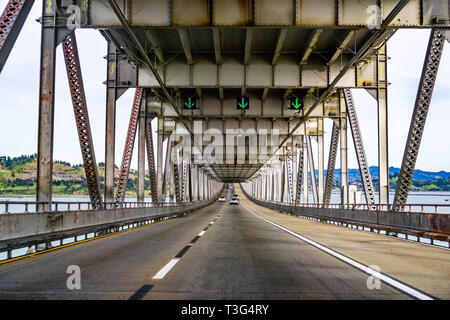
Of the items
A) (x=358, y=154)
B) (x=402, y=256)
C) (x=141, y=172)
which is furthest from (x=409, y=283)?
(x=141, y=172)

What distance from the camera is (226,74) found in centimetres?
2334

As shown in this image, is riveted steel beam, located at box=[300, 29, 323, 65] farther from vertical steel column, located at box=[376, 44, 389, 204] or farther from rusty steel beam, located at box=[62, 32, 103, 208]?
rusty steel beam, located at box=[62, 32, 103, 208]

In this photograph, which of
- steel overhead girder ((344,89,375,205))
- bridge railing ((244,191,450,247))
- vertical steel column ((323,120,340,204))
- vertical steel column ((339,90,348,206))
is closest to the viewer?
bridge railing ((244,191,450,247))

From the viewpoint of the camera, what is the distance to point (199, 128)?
37.6 m

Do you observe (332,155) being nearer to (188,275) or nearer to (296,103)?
(296,103)

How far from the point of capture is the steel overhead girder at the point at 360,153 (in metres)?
24.9

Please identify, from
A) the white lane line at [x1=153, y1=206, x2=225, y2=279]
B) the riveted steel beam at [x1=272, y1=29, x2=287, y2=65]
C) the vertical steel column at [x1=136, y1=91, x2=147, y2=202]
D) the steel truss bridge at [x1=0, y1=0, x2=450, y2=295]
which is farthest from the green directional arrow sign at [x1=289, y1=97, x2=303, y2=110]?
the white lane line at [x1=153, y1=206, x2=225, y2=279]

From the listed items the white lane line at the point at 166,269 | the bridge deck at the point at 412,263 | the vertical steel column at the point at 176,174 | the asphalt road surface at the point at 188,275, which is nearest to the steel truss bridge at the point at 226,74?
the bridge deck at the point at 412,263

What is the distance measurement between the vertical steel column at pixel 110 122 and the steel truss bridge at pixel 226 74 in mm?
59

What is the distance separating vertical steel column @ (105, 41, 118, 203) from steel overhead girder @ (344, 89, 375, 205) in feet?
45.0

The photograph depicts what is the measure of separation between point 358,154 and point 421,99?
9.97 metres

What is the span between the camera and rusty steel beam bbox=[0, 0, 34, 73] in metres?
12.8

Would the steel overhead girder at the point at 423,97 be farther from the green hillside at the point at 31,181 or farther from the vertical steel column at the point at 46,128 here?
the green hillside at the point at 31,181

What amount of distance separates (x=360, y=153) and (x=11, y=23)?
1960cm
